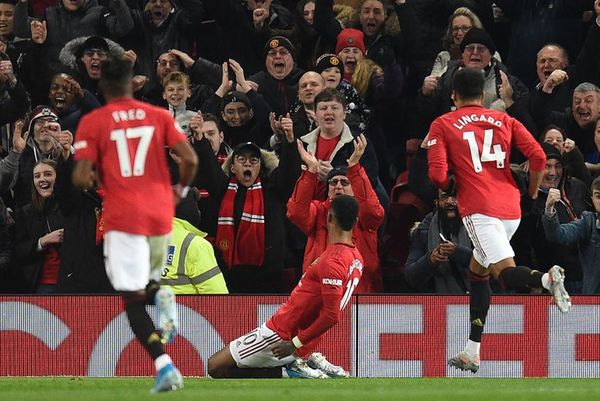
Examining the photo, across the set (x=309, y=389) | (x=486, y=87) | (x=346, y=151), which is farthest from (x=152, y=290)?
(x=486, y=87)

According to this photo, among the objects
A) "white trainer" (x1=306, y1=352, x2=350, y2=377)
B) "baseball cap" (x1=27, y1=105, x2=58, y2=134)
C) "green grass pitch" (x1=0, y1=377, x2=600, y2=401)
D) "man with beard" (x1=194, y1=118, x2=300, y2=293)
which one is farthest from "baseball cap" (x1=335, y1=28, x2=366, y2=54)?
"green grass pitch" (x1=0, y1=377, x2=600, y2=401)

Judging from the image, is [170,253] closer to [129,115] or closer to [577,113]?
[129,115]

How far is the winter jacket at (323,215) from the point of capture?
13789 millimetres

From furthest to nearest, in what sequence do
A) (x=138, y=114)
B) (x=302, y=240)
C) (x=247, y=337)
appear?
(x=302, y=240) → (x=247, y=337) → (x=138, y=114)

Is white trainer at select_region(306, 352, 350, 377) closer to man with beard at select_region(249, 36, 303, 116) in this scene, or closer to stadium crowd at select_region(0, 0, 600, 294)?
stadium crowd at select_region(0, 0, 600, 294)

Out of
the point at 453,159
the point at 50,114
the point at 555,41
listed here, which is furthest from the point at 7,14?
the point at 453,159

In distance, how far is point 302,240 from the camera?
49.5 feet

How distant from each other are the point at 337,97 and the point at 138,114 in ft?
14.9

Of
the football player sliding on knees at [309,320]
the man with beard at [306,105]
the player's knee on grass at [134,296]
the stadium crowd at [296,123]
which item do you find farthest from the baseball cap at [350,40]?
the player's knee on grass at [134,296]

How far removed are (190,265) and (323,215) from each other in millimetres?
1333

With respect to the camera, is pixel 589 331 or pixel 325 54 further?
pixel 325 54

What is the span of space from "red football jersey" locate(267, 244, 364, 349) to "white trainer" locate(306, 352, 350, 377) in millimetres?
346

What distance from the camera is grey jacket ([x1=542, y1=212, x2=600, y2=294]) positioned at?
14.1 meters

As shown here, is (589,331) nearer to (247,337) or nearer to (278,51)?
(247,337)
